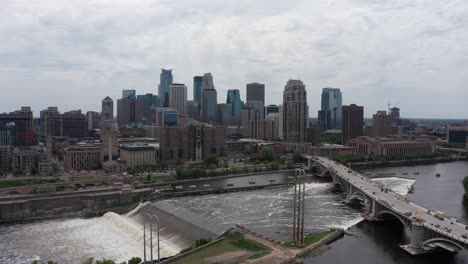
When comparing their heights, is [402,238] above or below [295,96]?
below

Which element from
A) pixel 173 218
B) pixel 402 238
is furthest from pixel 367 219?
pixel 173 218

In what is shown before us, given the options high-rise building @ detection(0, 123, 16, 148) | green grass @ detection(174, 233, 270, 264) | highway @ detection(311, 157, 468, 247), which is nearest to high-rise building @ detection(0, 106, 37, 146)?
high-rise building @ detection(0, 123, 16, 148)

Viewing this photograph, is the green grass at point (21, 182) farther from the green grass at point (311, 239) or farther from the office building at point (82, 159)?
the green grass at point (311, 239)

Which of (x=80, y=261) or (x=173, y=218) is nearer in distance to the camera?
(x=80, y=261)

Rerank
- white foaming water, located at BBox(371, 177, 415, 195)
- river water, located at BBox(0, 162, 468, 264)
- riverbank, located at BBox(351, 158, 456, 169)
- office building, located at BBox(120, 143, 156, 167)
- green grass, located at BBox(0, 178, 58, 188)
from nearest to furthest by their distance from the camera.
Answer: river water, located at BBox(0, 162, 468, 264) → white foaming water, located at BBox(371, 177, 415, 195) → green grass, located at BBox(0, 178, 58, 188) → office building, located at BBox(120, 143, 156, 167) → riverbank, located at BBox(351, 158, 456, 169)

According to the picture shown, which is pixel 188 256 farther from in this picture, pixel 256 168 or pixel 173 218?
pixel 256 168

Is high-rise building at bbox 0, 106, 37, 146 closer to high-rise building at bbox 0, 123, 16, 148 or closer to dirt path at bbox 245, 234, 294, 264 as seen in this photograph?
high-rise building at bbox 0, 123, 16, 148
